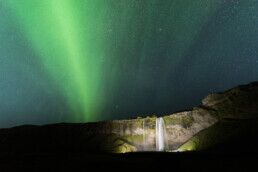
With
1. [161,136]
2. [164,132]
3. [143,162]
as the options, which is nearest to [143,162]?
[143,162]

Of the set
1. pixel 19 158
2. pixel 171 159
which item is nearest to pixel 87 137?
pixel 19 158

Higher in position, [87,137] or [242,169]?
[87,137]

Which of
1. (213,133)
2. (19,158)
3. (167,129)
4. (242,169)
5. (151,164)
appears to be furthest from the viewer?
(167,129)

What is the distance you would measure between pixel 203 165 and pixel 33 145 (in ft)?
69.1

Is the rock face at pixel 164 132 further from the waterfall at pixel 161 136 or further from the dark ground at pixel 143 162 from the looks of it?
the dark ground at pixel 143 162

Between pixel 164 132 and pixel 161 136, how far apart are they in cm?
45

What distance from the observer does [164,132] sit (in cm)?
3756

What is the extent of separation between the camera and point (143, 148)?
37.7 metres

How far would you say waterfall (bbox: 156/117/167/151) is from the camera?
3716cm

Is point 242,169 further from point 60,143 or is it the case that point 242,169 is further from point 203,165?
point 60,143

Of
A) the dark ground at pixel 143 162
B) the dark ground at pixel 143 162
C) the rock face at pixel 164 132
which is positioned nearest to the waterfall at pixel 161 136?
the rock face at pixel 164 132

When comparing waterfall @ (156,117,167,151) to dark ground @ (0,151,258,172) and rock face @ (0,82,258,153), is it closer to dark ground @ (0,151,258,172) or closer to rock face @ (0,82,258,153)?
rock face @ (0,82,258,153)

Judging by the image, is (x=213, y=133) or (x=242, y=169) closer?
(x=242, y=169)

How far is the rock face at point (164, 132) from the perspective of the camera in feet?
115
